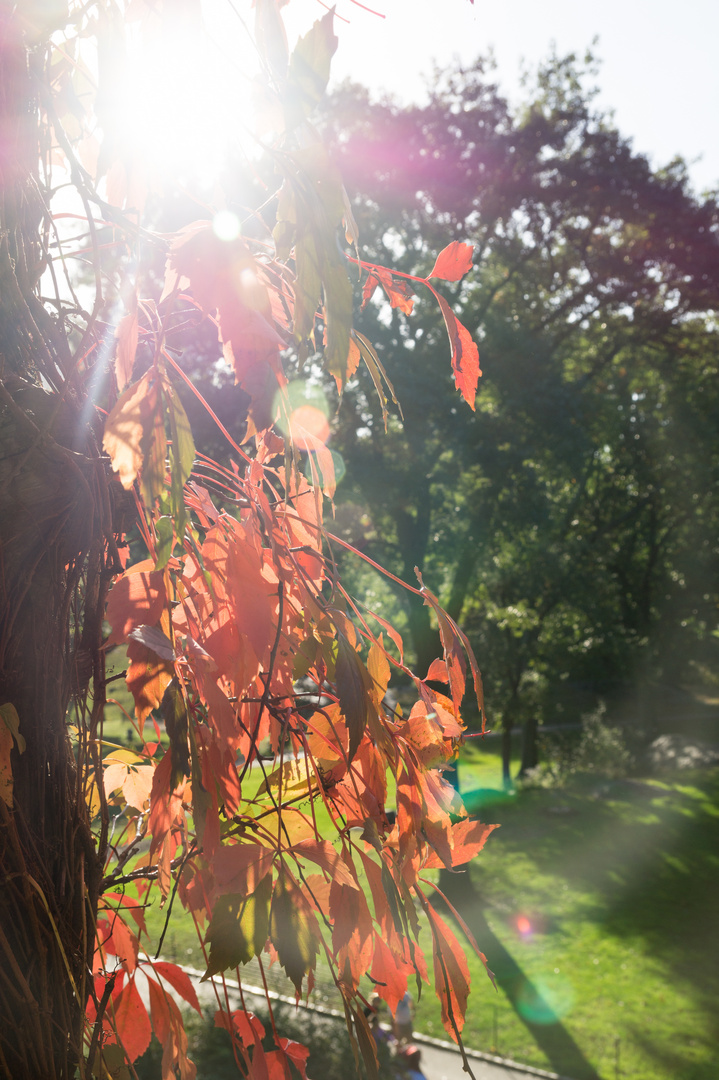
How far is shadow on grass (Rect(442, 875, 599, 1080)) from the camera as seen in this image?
234 inches

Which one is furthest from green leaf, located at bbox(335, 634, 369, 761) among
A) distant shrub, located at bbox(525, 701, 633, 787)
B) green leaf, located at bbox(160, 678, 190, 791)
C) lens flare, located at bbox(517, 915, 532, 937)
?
distant shrub, located at bbox(525, 701, 633, 787)

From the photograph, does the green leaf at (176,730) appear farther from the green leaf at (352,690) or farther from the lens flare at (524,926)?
the lens flare at (524,926)

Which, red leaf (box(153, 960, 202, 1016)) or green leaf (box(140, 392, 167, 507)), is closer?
green leaf (box(140, 392, 167, 507))

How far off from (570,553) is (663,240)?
15.1ft

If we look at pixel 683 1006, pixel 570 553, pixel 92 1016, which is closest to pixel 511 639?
pixel 570 553

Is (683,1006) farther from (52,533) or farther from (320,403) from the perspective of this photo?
(52,533)

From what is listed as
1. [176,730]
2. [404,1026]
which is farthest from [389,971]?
[404,1026]

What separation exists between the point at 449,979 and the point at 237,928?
1.14 ft

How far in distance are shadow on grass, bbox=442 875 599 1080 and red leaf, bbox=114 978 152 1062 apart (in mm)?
5800

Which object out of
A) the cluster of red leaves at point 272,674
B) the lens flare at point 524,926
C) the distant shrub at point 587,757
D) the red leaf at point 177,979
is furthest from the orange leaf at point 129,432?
the distant shrub at point 587,757

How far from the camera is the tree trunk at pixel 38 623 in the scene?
0.97m

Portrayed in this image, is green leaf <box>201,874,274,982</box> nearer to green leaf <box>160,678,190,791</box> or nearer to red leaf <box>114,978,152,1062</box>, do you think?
green leaf <box>160,678,190,791</box>

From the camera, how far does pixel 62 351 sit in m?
1.06

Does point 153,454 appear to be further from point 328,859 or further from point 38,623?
point 328,859
